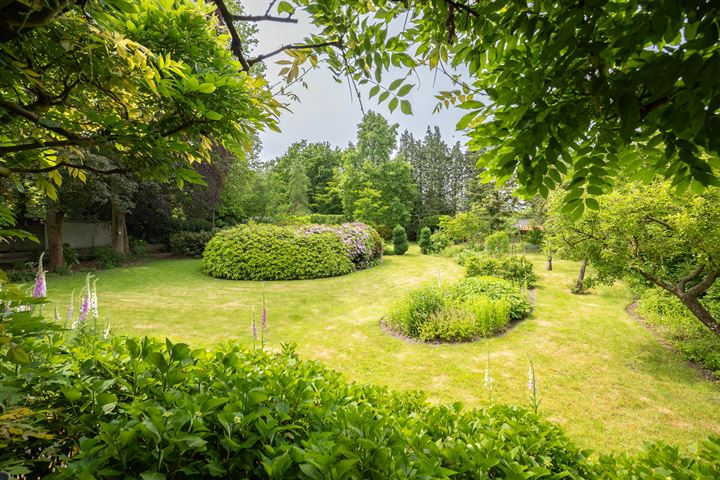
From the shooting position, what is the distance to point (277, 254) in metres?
13.1

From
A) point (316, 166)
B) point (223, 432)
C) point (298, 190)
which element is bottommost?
point (223, 432)

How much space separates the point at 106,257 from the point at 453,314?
14.1 meters

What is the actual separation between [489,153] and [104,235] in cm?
2356

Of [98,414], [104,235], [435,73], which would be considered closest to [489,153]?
[435,73]

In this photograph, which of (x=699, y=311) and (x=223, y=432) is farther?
(x=699, y=311)

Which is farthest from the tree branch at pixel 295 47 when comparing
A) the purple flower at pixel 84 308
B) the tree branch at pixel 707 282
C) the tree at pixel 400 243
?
the tree at pixel 400 243

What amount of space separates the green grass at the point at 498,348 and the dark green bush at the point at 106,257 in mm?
2170

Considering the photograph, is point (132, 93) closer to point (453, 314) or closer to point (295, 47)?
point (295, 47)

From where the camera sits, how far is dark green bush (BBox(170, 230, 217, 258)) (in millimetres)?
17891

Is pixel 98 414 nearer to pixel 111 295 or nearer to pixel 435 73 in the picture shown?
pixel 435 73

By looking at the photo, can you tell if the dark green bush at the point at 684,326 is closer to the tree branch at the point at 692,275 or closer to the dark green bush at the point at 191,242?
the tree branch at the point at 692,275

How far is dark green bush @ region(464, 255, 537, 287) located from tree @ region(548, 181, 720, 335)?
5.15m

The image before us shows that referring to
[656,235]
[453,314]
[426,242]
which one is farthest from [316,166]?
[656,235]

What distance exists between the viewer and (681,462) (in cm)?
159
